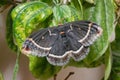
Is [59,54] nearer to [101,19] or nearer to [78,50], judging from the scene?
[78,50]

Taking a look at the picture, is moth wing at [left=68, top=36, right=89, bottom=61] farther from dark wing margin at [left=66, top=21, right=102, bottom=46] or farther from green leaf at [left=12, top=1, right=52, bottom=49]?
green leaf at [left=12, top=1, right=52, bottom=49]

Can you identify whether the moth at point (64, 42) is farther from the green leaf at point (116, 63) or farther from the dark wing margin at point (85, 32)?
the green leaf at point (116, 63)

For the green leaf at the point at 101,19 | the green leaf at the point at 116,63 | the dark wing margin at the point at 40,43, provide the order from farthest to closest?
the green leaf at the point at 116,63 < the green leaf at the point at 101,19 < the dark wing margin at the point at 40,43

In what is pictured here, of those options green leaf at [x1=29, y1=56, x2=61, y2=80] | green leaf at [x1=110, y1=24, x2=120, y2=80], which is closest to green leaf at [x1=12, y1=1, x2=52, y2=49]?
green leaf at [x1=29, y1=56, x2=61, y2=80]

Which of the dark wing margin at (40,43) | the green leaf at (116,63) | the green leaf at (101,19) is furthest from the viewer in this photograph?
the green leaf at (116,63)

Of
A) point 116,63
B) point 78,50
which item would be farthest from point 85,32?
point 116,63

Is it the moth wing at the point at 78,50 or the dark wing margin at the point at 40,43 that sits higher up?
the dark wing margin at the point at 40,43

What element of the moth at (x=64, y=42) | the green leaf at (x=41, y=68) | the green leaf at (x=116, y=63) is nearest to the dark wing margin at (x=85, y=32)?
the moth at (x=64, y=42)
